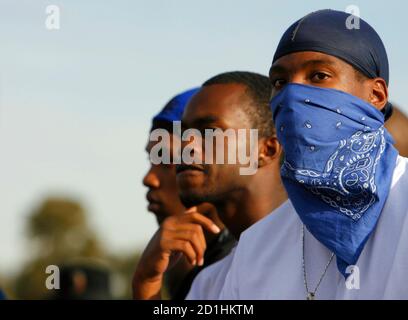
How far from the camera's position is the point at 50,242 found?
56375mm

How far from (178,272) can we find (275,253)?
140 inches

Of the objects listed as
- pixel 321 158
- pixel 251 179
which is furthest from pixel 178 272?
pixel 321 158

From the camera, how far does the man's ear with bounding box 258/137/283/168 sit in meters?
7.41

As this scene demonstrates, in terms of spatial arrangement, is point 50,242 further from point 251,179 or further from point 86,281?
point 251,179

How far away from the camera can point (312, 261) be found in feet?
17.9

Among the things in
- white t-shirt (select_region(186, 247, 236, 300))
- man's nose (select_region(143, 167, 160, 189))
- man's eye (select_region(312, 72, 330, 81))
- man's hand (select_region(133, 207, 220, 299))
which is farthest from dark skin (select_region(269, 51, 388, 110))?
man's nose (select_region(143, 167, 160, 189))

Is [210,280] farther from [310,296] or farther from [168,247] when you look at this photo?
[310,296]

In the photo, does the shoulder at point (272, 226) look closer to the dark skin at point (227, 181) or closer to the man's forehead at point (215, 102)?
the dark skin at point (227, 181)

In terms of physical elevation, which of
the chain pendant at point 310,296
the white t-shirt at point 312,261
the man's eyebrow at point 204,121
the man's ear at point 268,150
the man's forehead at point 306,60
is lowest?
the chain pendant at point 310,296

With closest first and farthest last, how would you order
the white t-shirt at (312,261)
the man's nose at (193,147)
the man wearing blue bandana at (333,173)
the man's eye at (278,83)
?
the white t-shirt at (312,261)
the man wearing blue bandana at (333,173)
the man's eye at (278,83)
the man's nose at (193,147)

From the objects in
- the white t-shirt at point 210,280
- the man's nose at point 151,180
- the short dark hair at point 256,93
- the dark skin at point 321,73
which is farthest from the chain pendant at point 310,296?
the man's nose at point 151,180

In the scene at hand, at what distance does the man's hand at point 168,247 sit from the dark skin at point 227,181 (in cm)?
24

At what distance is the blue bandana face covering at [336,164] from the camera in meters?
5.23

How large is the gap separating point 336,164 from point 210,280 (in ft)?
6.85
